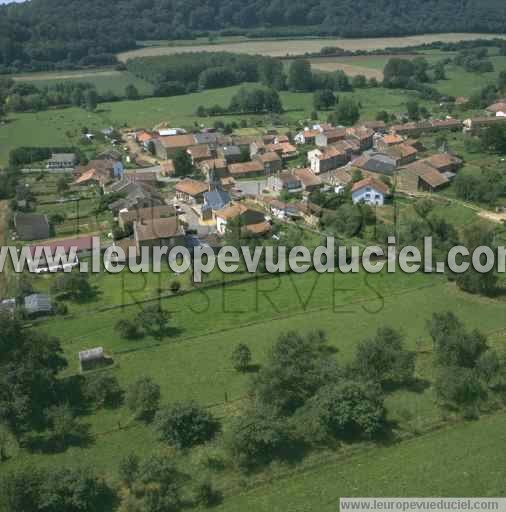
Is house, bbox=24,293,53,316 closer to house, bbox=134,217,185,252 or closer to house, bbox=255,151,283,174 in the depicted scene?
house, bbox=134,217,185,252

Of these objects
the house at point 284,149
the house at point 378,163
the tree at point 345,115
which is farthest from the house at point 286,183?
the tree at point 345,115

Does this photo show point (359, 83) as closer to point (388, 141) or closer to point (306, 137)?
point (306, 137)

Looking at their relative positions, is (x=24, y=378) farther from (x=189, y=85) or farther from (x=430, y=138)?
(x=189, y=85)

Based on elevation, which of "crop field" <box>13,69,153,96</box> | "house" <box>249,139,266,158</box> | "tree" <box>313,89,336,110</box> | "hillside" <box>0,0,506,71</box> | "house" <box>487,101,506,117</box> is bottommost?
"house" <box>249,139,266,158</box>

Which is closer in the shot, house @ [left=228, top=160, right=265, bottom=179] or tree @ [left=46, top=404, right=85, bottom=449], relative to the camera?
tree @ [left=46, top=404, right=85, bottom=449]

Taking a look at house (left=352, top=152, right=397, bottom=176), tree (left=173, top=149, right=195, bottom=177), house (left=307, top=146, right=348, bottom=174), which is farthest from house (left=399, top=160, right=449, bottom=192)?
tree (left=173, top=149, right=195, bottom=177)
